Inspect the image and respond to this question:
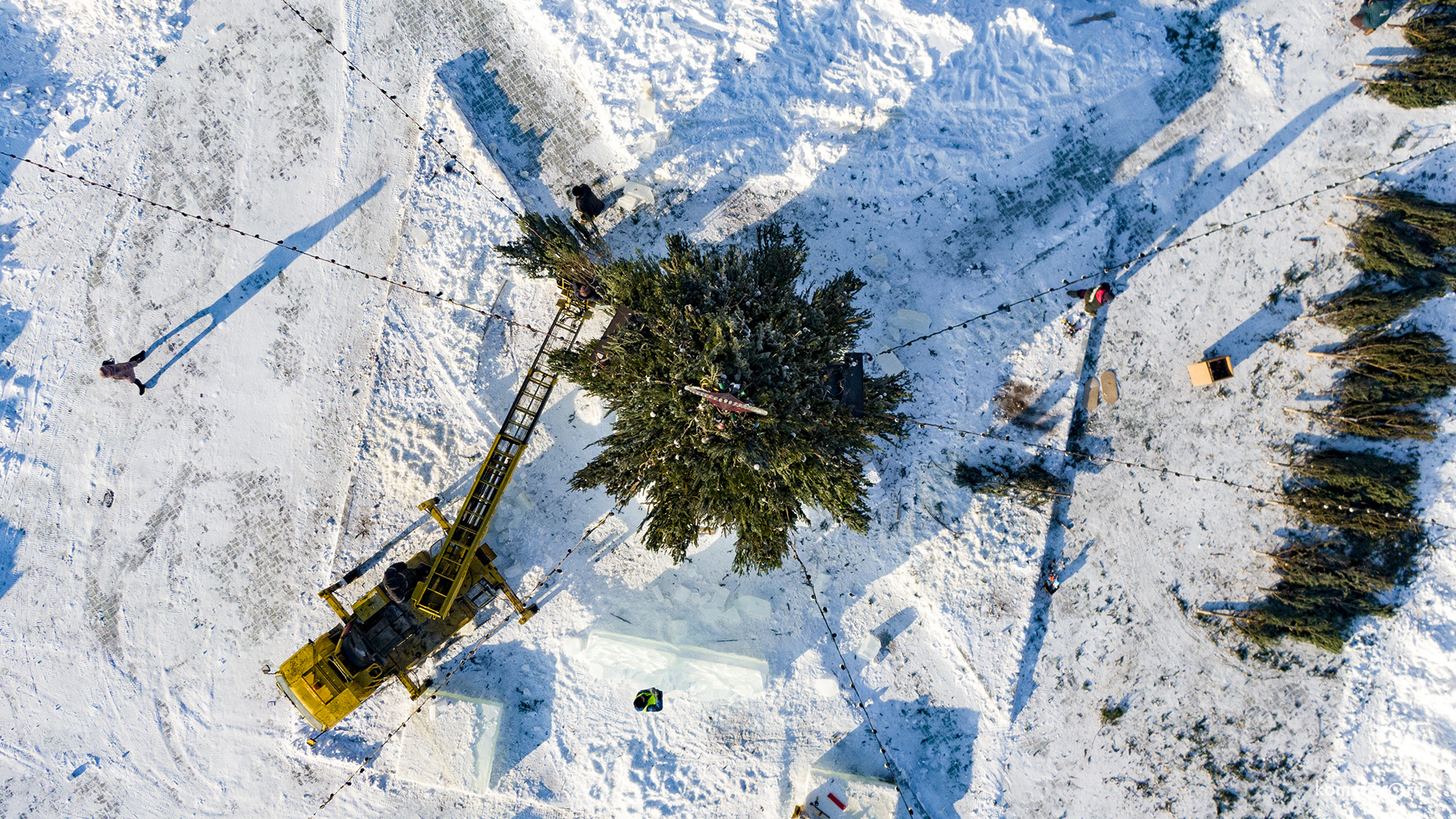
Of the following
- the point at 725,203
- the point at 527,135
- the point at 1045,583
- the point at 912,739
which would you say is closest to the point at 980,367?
the point at 1045,583

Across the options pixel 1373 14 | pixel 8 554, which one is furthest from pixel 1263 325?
pixel 8 554

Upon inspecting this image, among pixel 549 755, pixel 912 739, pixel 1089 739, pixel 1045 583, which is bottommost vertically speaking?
pixel 1089 739

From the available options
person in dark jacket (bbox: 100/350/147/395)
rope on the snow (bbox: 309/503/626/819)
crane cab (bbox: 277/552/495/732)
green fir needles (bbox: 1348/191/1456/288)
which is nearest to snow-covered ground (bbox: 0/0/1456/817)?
rope on the snow (bbox: 309/503/626/819)

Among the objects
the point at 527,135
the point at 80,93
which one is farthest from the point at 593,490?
the point at 80,93

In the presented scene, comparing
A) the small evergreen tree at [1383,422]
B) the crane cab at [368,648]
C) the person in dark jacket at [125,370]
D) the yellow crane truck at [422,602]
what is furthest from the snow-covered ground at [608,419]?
the crane cab at [368,648]

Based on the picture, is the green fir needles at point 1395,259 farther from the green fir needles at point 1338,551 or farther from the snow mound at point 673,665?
the snow mound at point 673,665

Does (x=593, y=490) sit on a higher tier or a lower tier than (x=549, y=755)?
higher

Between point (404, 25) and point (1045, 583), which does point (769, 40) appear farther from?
point (1045, 583)

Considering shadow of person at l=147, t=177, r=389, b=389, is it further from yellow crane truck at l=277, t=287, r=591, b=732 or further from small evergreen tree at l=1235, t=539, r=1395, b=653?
small evergreen tree at l=1235, t=539, r=1395, b=653
